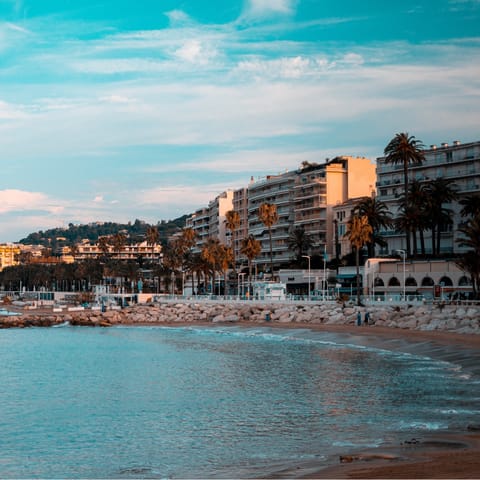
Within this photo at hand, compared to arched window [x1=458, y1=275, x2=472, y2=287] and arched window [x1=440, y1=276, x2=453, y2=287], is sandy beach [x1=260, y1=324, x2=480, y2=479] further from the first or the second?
arched window [x1=440, y1=276, x2=453, y2=287]

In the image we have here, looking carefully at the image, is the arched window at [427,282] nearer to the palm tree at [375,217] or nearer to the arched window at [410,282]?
the arched window at [410,282]

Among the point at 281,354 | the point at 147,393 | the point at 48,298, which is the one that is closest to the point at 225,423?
the point at 147,393

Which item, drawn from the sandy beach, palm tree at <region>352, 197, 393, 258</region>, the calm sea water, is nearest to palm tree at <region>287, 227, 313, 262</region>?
palm tree at <region>352, 197, 393, 258</region>

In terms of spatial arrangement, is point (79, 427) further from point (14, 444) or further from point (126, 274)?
point (126, 274)

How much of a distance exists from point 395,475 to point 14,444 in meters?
12.1

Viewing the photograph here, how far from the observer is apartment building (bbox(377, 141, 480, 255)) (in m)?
94.8

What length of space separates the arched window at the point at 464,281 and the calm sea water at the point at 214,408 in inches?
1227

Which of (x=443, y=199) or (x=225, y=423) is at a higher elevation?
(x=443, y=199)

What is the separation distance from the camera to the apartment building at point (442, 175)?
94.8 meters

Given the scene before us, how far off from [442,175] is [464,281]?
80.8 feet

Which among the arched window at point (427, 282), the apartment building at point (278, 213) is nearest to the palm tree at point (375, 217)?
the arched window at point (427, 282)

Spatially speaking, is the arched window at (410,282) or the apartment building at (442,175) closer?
the arched window at (410,282)

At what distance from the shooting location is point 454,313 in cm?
5622

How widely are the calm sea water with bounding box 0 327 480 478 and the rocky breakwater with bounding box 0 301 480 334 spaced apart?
8.80 metres
